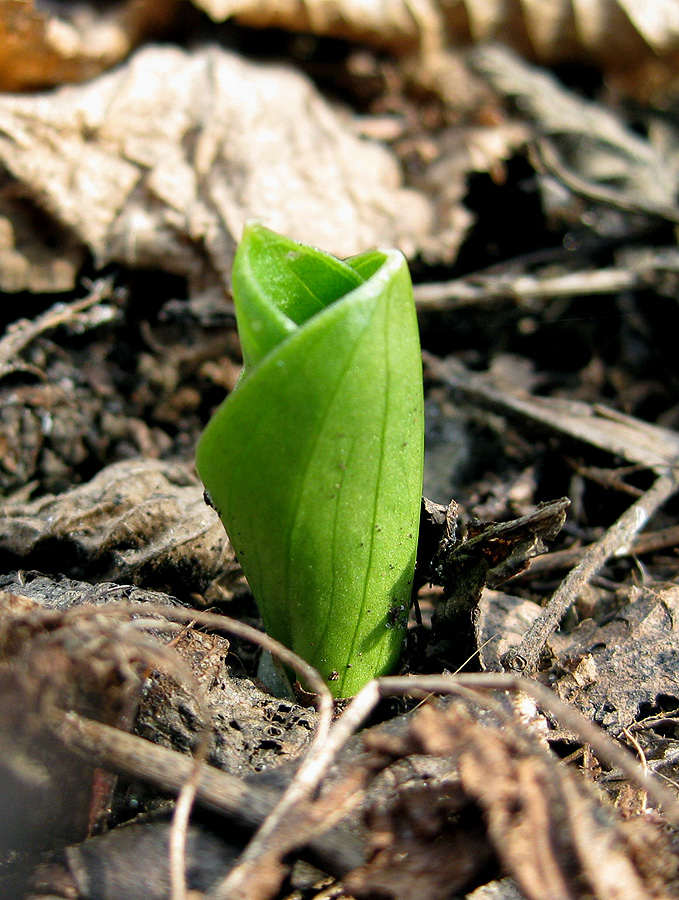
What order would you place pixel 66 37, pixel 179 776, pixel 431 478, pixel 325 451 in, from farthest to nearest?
pixel 66 37, pixel 431 478, pixel 325 451, pixel 179 776

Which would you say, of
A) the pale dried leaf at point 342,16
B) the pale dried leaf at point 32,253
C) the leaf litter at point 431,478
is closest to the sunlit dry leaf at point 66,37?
the leaf litter at point 431,478

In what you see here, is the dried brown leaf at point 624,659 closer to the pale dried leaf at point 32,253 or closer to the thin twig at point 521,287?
the thin twig at point 521,287

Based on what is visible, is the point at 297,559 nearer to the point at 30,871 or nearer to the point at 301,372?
the point at 301,372

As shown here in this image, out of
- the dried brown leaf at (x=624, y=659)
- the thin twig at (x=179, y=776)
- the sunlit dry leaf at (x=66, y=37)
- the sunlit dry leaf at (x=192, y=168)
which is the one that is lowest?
the dried brown leaf at (x=624, y=659)

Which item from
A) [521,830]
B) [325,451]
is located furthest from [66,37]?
[521,830]

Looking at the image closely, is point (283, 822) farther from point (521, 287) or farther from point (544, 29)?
point (544, 29)

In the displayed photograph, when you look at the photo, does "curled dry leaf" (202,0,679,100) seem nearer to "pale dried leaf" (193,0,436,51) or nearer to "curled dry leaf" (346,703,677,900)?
"pale dried leaf" (193,0,436,51)

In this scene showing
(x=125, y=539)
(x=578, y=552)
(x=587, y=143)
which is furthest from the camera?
(x=587, y=143)
